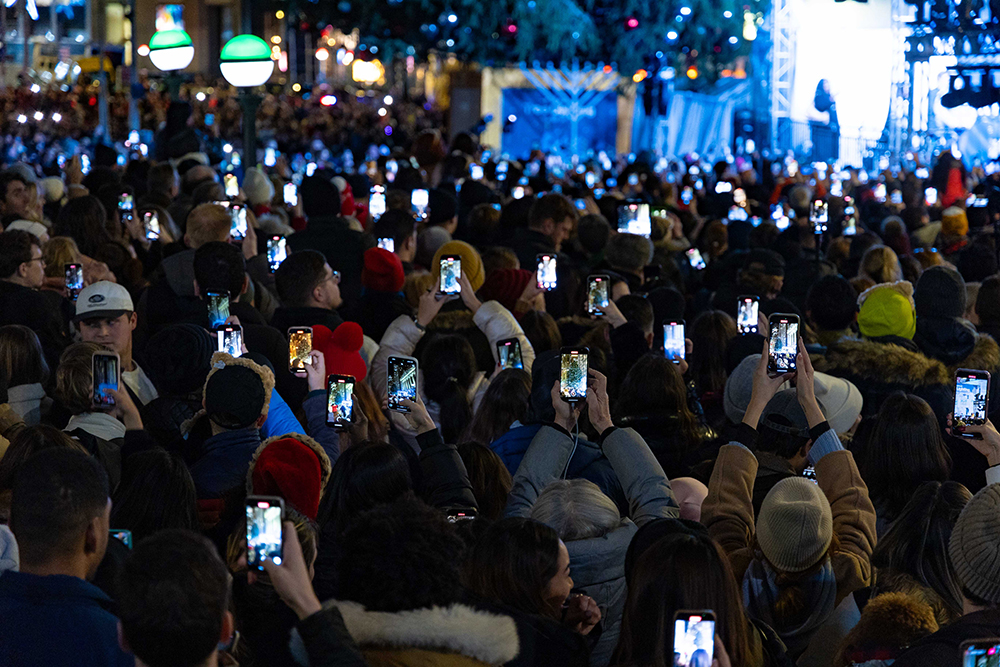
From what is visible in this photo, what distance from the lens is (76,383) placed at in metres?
4.98

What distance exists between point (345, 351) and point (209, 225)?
2.32 meters

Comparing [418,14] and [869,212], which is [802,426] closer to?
[869,212]

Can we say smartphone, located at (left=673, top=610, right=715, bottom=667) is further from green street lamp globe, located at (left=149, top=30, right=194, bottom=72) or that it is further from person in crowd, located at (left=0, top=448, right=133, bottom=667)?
green street lamp globe, located at (left=149, top=30, right=194, bottom=72)

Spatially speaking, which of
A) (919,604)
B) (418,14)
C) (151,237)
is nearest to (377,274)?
(151,237)

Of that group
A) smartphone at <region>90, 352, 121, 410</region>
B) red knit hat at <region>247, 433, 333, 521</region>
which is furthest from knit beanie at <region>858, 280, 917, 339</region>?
smartphone at <region>90, 352, 121, 410</region>

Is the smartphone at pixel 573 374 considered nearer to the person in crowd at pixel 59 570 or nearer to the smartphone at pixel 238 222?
the person in crowd at pixel 59 570

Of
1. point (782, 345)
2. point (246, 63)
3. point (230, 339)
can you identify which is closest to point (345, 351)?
point (230, 339)

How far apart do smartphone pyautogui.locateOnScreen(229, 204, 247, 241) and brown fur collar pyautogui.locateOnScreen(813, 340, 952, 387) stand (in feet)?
14.0

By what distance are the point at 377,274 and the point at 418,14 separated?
15459mm

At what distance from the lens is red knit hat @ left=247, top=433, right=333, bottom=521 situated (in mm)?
4188

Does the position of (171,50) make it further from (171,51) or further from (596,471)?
(596,471)

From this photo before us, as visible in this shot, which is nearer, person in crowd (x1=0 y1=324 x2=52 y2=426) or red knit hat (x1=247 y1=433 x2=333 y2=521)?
red knit hat (x1=247 y1=433 x2=333 y2=521)

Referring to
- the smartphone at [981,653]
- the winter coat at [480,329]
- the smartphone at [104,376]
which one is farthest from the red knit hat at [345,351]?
the smartphone at [981,653]

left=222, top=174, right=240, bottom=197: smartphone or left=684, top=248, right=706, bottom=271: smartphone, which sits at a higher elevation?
left=222, top=174, right=240, bottom=197: smartphone
